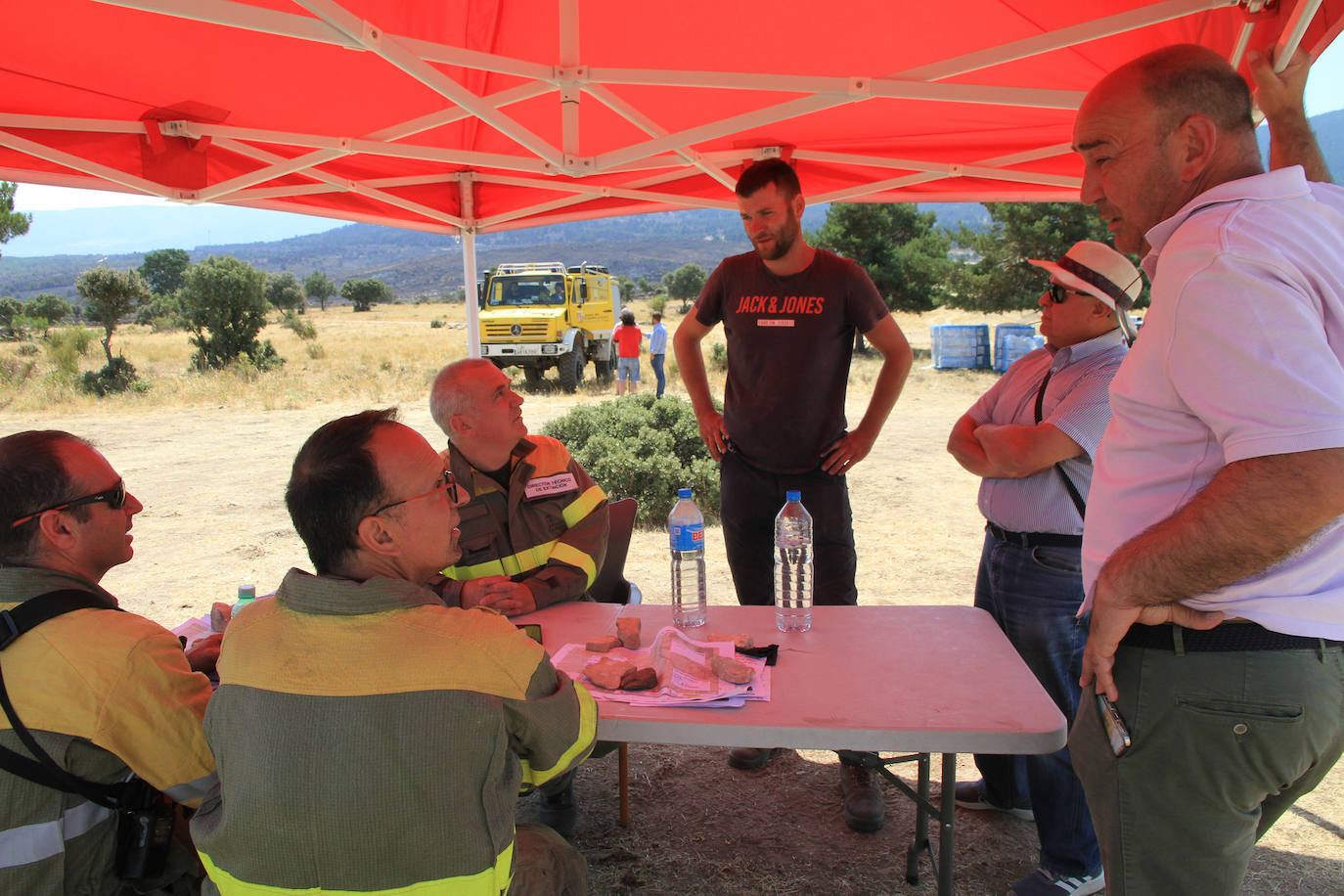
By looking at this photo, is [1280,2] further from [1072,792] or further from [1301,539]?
[1072,792]

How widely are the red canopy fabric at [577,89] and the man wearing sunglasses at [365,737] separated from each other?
1.74m

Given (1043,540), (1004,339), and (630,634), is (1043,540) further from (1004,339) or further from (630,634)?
(1004,339)

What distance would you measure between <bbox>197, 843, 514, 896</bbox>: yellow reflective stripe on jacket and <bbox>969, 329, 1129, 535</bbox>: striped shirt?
186 centimetres

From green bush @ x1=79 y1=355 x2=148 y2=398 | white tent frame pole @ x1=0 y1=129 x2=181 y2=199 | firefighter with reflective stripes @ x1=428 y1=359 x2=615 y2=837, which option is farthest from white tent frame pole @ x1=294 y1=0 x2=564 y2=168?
green bush @ x1=79 y1=355 x2=148 y2=398

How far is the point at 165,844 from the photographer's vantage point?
1777mm

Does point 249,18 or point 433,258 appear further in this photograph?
point 433,258

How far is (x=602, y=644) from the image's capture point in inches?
88.7

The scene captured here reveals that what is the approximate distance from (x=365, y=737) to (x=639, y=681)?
81 cm

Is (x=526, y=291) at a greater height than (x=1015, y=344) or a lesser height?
greater

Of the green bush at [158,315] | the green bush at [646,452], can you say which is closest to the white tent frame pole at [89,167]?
the green bush at [646,452]

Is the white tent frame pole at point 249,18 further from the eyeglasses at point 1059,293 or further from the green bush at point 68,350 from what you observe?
the green bush at point 68,350

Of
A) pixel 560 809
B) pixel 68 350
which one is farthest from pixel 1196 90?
pixel 68 350

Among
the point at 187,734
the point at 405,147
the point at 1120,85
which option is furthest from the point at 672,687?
the point at 405,147

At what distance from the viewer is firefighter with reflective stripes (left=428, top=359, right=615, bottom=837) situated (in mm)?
2771
